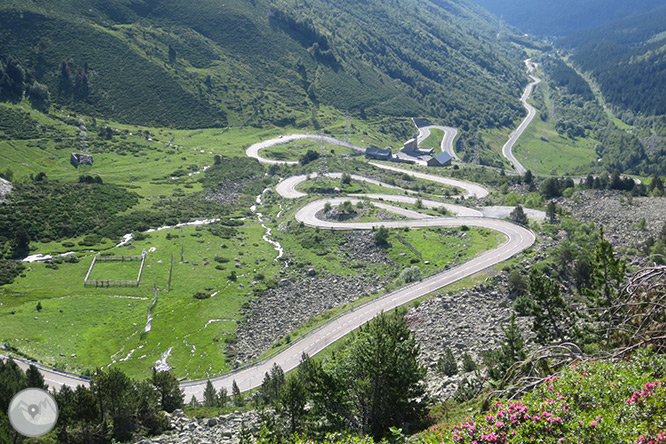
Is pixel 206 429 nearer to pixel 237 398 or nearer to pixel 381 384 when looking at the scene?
pixel 237 398

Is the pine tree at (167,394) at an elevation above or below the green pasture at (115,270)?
above

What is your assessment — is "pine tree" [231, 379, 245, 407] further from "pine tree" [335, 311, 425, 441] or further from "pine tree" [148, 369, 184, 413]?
"pine tree" [335, 311, 425, 441]

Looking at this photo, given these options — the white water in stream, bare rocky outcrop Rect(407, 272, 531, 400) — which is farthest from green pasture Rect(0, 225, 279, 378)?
bare rocky outcrop Rect(407, 272, 531, 400)

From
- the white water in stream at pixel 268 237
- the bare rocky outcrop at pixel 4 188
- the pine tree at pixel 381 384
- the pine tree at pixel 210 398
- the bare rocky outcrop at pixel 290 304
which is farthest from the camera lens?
the bare rocky outcrop at pixel 4 188

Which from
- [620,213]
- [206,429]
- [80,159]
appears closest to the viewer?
[206,429]

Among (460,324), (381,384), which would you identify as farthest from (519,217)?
(381,384)

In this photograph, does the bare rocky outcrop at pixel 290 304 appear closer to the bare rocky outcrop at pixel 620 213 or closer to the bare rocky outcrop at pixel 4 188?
the bare rocky outcrop at pixel 620 213

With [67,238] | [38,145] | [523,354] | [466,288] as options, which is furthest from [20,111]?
[523,354]

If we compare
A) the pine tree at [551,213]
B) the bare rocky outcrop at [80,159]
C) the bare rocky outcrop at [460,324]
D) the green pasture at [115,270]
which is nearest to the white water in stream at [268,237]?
the green pasture at [115,270]
